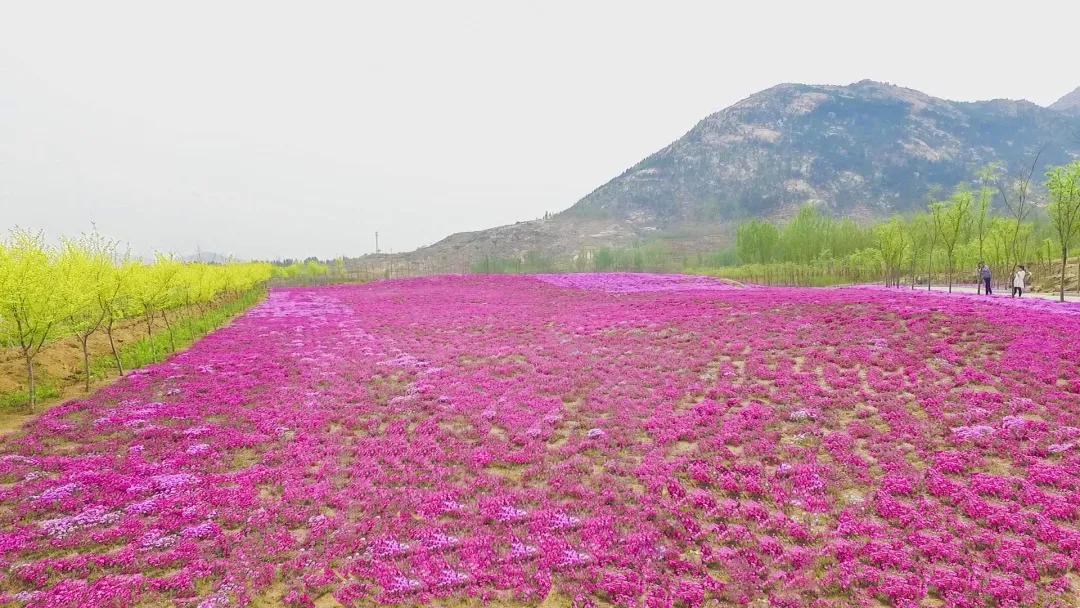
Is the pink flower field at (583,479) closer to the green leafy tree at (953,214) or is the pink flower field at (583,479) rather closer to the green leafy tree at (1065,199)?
the green leafy tree at (1065,199)

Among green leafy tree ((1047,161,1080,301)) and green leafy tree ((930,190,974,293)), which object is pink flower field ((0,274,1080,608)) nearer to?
green leafy tree ((1047,161,1080,301))

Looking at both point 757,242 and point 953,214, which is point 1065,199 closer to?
point 953,214

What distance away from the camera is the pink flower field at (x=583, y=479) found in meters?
7.46

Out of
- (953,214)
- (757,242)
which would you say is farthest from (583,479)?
(757,242)

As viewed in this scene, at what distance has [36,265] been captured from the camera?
1566 centimetres

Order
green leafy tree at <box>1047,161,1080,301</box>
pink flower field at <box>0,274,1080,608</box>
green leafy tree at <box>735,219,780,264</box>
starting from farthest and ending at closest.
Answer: green leafy tree at <box>735,219,780,264</box>, green leafy tree at <box>1047,161,1080,301</box>, pink flower field at <box>0,274,1080,608</box>

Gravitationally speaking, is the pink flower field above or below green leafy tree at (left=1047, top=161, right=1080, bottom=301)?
below

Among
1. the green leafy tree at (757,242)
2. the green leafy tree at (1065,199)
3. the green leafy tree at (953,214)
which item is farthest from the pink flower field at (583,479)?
the green leafy tree at (757,242)

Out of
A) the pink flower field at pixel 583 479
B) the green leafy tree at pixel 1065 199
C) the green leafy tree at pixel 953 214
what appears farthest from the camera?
the green leafy tree at pixel 953 214

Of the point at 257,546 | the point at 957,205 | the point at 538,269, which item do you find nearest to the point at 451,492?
the point at 257,546

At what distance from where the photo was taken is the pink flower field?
24.5ft

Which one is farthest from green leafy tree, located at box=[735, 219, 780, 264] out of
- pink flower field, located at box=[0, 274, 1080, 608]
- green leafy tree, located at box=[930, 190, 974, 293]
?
pink flower field, located at box=[0, 274, 1080, 608]

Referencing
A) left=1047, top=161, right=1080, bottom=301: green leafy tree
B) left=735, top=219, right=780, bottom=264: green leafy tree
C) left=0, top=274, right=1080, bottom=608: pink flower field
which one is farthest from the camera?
left=735, top=219, right=780, bottom=264: green leafy tree

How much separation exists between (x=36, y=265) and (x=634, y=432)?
1967cm
